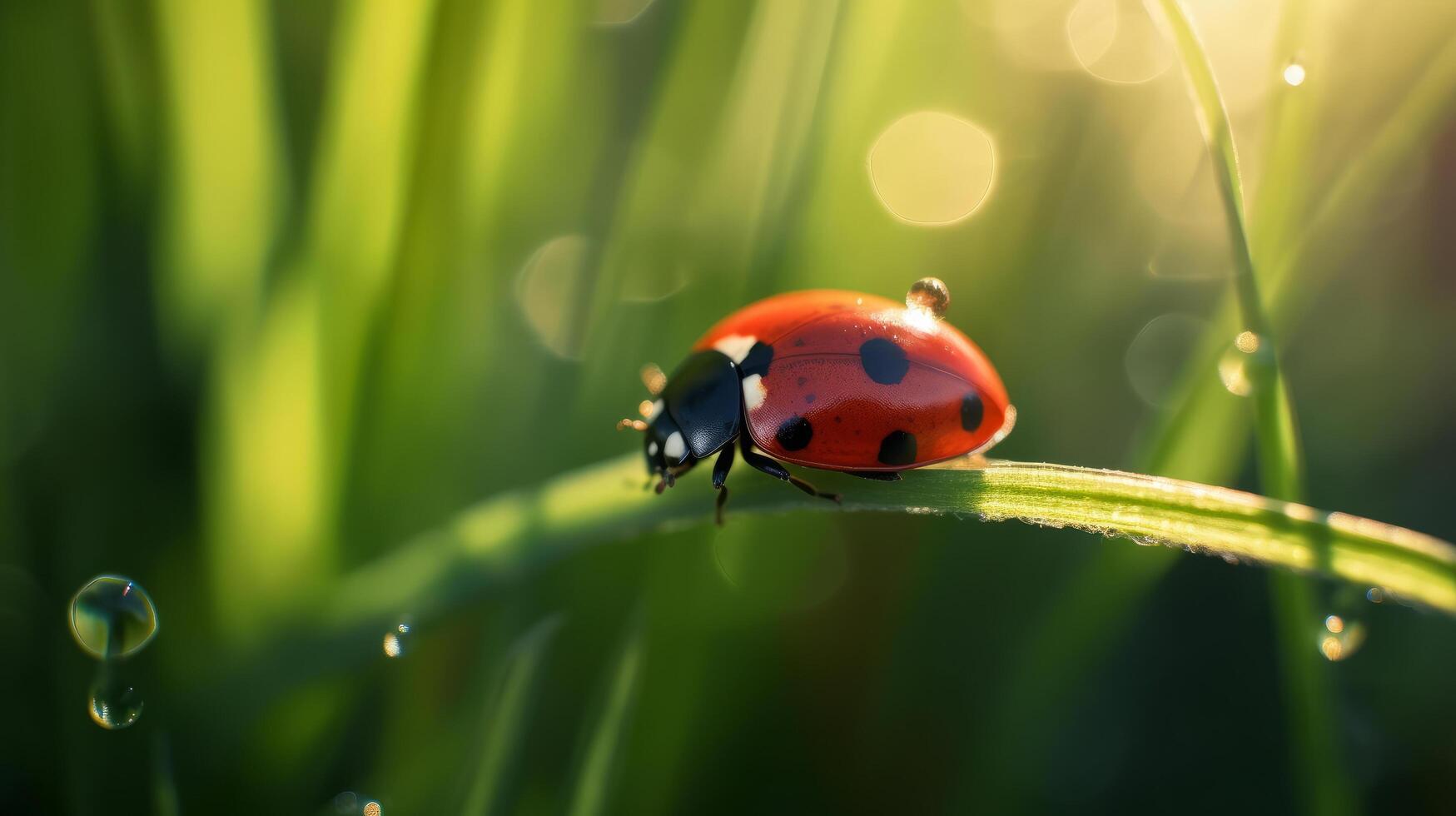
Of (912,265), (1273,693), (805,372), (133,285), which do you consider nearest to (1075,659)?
(1273,693)

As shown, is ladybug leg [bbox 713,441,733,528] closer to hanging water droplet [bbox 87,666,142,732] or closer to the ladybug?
the ladybug

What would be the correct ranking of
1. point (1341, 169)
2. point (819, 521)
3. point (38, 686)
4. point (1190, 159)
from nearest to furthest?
point (38, 686)
point (819, 521)
point (1341, 169)
point (1190, 159)

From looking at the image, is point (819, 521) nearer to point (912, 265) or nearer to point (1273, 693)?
point (912, 265)

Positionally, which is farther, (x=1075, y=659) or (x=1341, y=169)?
(x=1341, y=169)

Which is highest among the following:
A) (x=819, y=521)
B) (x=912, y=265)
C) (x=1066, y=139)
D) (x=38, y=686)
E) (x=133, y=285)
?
(x=1066, y=139)

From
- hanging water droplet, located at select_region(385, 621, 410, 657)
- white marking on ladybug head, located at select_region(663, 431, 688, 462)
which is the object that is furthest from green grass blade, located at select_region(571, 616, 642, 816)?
white marking on ladybug head, located at select_region(663, 431, 688, 462)

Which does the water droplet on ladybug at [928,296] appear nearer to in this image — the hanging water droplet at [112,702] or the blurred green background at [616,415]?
the blurred green background at [616,415]

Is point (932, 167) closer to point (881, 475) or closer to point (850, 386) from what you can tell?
point (850, 386)
